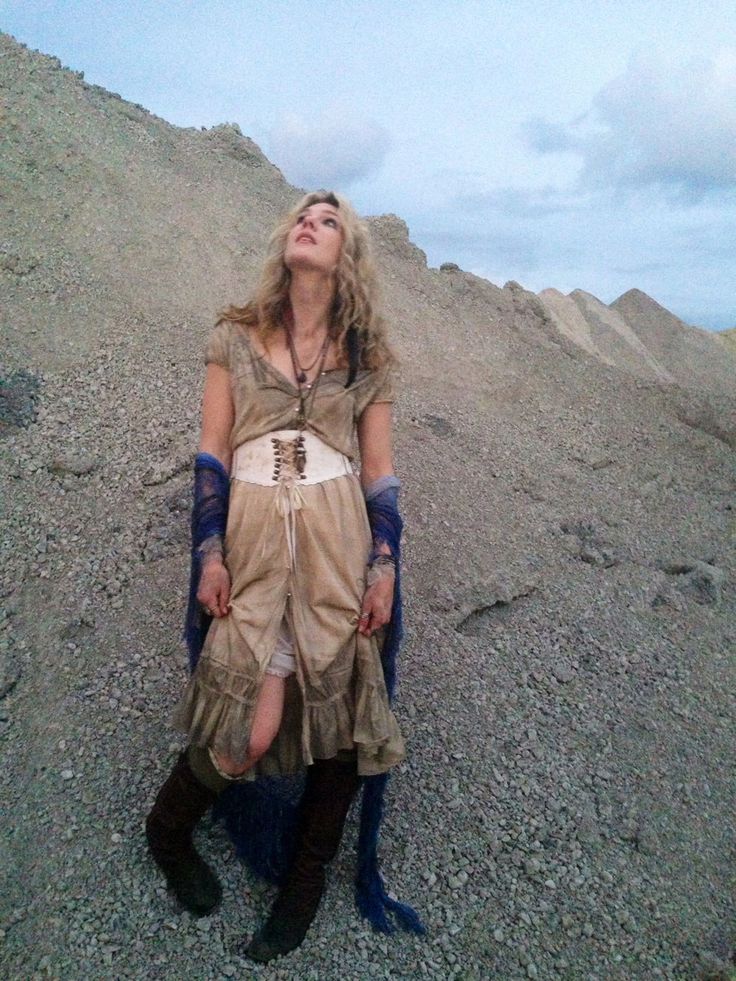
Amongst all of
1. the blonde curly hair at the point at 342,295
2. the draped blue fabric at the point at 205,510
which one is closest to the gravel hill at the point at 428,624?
the draped blue fabric at the point at 205,510

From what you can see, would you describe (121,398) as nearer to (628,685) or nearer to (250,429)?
(250,429)

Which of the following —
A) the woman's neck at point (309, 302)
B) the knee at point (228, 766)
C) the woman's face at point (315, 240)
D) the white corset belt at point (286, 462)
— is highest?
the woman's face at point (315, 240)

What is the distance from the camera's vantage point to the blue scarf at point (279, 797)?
2.20m

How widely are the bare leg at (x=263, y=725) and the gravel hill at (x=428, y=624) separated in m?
0.62

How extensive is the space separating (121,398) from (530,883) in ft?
12.1

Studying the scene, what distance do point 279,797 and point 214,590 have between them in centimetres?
89

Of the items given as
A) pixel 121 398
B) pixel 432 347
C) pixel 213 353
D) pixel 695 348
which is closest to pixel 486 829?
pixel 213 353

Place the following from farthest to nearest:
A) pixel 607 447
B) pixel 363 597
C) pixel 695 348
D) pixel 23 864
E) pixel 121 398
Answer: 1. pixel 695 348
2. pixel 607 447
3. pixel 121 398
4. pixel 23 864
5. pixel 363 597

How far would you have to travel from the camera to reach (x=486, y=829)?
279 centimetres

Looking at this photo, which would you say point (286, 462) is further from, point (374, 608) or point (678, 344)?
point (678, 344)

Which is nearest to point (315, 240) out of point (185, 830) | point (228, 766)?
point (228, 766)

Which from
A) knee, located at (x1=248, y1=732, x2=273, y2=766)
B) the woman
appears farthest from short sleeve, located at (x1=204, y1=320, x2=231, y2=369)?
knee, located at (x1=248, y1=732, x2=273, y2=766)

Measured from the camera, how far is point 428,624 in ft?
12.0

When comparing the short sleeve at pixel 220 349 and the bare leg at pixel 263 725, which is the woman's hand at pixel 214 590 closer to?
the bare leg at pixel 263 725
